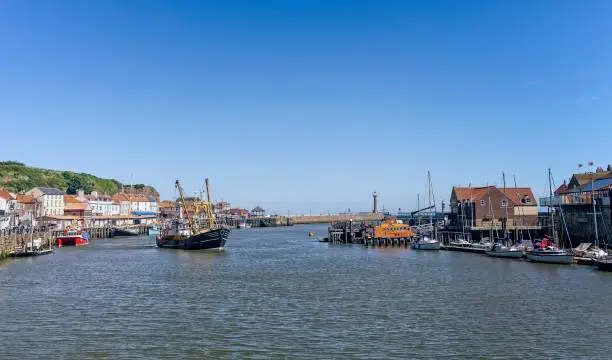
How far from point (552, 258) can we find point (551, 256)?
0.22m

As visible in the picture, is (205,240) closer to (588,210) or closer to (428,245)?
(428,245)

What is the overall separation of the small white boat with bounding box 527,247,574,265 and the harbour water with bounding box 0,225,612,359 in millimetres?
1397

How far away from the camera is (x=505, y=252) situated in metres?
64.6

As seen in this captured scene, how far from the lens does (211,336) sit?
1063 inches

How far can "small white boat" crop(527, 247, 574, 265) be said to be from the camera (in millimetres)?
54812

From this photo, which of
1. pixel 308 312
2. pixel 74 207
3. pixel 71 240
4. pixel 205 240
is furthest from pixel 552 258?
pixel 74 207

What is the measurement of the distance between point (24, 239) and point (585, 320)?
2806 inches

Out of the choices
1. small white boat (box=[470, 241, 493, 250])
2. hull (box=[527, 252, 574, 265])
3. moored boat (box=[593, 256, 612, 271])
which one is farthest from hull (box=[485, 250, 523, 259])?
moored boat (box=[593, 256, 612, 271])

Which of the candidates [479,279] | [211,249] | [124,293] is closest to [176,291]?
[124,293]

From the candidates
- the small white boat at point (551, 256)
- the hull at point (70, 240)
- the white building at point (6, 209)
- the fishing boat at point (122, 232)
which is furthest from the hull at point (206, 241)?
the fishing boat at point (122, 232)

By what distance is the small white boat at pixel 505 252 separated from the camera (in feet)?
209

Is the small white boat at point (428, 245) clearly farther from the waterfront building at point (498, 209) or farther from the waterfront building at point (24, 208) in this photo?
the waterfront building at point (24, 208)

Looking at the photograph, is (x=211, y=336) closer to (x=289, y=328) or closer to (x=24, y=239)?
(x=289, y=328)

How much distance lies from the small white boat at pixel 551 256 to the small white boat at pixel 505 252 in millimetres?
3442
